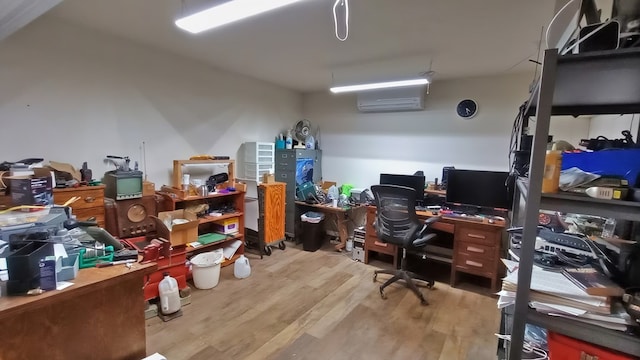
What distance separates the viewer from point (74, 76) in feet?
8.81

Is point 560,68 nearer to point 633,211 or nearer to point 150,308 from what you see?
point 633,211

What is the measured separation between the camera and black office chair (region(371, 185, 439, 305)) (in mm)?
3096

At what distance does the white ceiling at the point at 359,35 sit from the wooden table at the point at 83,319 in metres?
1.90

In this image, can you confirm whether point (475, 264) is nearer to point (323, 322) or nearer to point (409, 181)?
point (409, 181)

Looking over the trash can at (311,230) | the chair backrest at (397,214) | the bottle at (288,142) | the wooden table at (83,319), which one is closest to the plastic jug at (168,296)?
the wooden table at (83,319)

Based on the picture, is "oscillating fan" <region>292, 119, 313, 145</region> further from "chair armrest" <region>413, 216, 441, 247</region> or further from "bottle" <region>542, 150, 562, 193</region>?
"bottle" <region>542, 150, 562, 193</region>

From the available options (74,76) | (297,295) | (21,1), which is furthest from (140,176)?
(297,295)

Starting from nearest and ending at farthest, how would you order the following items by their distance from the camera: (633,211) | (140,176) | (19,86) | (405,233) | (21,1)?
(633,211), (21,1), (19,86), (140,176), (405,233)

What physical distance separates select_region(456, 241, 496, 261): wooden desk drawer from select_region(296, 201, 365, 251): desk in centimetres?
149

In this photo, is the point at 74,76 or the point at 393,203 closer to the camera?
the point at 74,76

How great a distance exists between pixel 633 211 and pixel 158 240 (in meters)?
3.25

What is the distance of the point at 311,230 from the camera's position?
14.2ft

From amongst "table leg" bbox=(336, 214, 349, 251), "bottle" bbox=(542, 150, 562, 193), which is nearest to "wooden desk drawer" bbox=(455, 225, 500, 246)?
"table leg" bbox=(336, 214, 349, 251)

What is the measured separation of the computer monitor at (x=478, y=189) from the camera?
133 inches
